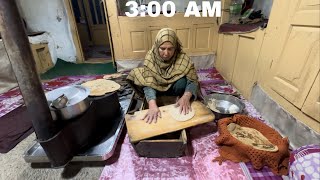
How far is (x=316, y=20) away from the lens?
3.41ft

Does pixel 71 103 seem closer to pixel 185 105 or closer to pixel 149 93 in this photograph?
pixel 149 93

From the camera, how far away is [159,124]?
122cm

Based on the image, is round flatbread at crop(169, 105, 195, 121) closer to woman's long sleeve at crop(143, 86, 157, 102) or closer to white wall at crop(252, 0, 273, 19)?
woman's long sleeve at crop(143, 86, 157, 102)

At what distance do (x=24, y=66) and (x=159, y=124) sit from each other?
32.3 inches

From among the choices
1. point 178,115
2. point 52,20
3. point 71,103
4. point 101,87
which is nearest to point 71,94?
point 71,103

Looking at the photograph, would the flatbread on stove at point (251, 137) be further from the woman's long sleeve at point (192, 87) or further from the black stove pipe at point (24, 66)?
the black stove pipe at point (24, 66)

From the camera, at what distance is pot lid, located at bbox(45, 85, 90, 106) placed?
112 cm

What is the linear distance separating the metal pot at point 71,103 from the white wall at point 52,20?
244 cm

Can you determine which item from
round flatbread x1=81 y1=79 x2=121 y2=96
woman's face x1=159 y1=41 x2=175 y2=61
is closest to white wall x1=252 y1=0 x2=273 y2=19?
woman's face x1=159 y1=41 x2=175 y2=61

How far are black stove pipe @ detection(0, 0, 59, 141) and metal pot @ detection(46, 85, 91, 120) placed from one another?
0.24ft

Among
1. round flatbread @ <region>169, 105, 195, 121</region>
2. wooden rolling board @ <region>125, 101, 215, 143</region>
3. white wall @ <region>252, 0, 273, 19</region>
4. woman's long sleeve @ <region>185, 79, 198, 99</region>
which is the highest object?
white wall @ <region>252, 0, 273, 19</region>

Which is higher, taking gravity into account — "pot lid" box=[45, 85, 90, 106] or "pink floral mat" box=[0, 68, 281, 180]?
"pot lid" box=[45, 85, 90, 106]

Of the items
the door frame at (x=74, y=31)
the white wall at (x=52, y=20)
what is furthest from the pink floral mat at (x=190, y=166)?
the white wall at (x=52, y=20)

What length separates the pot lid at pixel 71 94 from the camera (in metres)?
1.12
